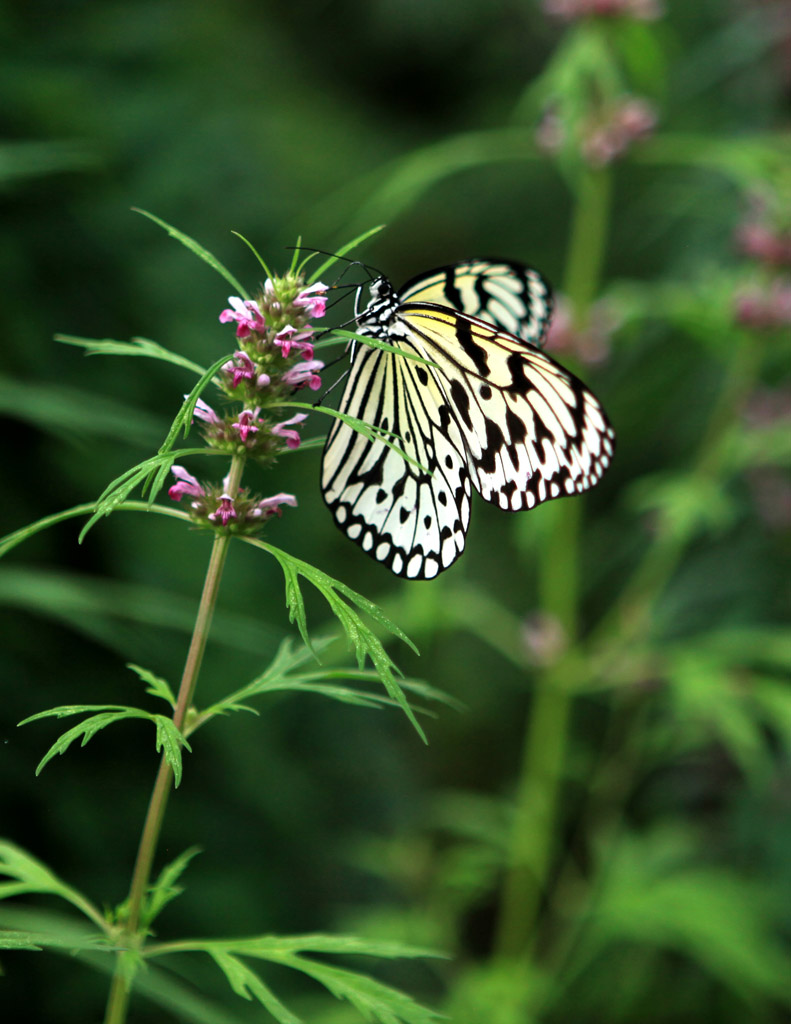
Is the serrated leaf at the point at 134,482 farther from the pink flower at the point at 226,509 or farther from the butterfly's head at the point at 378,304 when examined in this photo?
the butterfly's head at the point at 378,304

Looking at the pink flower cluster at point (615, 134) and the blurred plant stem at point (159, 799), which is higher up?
the pink flower cluster at point (615, 134)

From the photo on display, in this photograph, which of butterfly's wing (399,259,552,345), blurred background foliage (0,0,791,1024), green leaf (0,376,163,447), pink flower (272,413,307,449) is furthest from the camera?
blurred background foliage (0,0,791,1024)

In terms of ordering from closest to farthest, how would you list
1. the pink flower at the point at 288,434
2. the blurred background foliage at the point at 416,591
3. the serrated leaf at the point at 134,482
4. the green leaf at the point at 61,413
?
the serrated leaf at the point at 134,482
the pink flower at the point at 288,434
the green leaf at the point at 61,413
the blurred background foliage at the point at 416,591

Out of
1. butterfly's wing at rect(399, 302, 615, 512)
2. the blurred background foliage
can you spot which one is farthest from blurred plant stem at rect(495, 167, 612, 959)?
butterfly's wing at rect(399, 302, 615, 512)

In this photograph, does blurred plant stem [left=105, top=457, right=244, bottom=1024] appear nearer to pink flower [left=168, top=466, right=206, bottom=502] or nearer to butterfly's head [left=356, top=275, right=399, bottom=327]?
pink flower [left=168, top=466, right=206, bottom=502]

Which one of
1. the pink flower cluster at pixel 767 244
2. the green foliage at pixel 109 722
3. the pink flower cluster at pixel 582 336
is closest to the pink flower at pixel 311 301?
the green foliage at pixel 109 722
